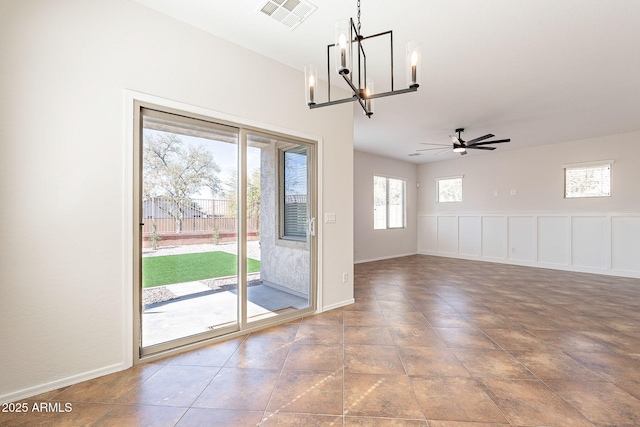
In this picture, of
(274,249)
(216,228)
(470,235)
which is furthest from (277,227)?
(470,235)

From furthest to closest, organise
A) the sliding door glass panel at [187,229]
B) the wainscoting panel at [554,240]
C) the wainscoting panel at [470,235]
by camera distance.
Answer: the wainscoting panel at [470,235], the wainscoting panel at [554,240], the sliding door glass panel at [187,229]

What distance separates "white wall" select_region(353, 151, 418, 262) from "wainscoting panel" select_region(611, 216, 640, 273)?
4.25m

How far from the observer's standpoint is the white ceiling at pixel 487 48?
2.21m

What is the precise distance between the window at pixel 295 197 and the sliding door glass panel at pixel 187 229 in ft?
2.23

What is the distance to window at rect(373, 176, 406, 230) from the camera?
743 cm

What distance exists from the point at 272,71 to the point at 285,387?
9.67 feet

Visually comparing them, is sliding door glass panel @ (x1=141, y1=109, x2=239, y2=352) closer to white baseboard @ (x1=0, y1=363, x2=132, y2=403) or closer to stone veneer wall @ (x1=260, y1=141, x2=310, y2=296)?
white baseboard @ (x1=0, y1=363, x2=132, y2=403)

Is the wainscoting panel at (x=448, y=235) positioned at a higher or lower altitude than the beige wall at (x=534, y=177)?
lower

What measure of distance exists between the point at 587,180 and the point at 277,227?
22.5 ft

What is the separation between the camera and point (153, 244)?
2357 mm

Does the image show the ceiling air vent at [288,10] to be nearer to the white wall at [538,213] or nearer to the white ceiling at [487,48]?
the white ceiling at [487,48]

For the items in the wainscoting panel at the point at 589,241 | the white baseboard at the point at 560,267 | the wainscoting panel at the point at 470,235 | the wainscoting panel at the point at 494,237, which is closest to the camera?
the white baseboard at the point at 560,267

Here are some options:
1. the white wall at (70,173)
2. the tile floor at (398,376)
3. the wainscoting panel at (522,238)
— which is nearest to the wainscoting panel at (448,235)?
the wainscoting panel at (522,238)

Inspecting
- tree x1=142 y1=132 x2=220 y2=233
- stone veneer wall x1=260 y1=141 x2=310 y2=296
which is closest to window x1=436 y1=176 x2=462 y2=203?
stone veneer wall x1=260 y1=141 x2=310 y2=296
